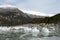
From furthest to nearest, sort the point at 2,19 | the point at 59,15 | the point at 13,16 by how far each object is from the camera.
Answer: the point at 13,16
the point at 2,19
the point at 59,15

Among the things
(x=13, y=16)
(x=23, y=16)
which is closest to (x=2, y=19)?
(x=13, y=16)

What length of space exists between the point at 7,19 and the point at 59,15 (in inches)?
1170

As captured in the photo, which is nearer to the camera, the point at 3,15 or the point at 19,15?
the point at 3,15

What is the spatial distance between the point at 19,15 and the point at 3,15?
402 inches

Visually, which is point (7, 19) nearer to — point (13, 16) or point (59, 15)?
point (13, 16)

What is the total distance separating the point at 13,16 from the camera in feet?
287

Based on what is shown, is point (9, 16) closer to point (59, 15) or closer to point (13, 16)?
point (13, 16)

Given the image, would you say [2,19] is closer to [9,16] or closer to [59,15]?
[9,16]

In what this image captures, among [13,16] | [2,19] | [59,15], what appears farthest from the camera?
[13,16]

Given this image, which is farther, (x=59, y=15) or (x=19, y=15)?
(x=19, y=15)

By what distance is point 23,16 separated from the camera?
92750 mm

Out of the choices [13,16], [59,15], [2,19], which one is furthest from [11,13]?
[59,15]

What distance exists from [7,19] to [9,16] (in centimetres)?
349

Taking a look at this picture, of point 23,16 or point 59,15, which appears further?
point 23,16
